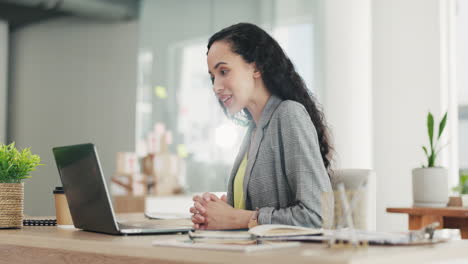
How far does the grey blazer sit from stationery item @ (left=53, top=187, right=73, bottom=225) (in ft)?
1.78

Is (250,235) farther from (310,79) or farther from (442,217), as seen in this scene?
(310,79)

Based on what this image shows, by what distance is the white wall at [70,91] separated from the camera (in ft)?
21.6

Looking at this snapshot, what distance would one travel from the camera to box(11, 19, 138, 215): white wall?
21.6 ft

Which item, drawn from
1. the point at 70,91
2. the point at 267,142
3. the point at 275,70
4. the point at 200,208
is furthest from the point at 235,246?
the point at 70,91

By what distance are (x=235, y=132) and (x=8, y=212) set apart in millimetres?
4250

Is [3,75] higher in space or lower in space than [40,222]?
higher

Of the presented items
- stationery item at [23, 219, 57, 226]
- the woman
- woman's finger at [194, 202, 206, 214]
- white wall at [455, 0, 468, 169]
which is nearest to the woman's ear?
the woman

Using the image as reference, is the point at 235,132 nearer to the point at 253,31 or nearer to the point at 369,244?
the point at 253,31

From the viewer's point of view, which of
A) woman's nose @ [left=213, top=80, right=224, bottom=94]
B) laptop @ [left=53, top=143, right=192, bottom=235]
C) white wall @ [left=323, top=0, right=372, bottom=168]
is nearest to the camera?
laptop @ [left=53, top=143, right=192, bottom=235]

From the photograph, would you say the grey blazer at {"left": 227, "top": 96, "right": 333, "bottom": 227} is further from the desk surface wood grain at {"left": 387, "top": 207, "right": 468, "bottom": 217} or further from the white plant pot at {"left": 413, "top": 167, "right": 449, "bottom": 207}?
the white plant pot at {"left": 413, "top": 167, "right": 449, "bottom": 207}

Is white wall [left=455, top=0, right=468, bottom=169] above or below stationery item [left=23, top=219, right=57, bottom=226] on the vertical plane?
above

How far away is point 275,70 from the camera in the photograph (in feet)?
6.13

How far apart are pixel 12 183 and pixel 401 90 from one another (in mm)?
3655

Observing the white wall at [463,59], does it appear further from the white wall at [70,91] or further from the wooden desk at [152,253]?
the wooden desk at [152,253]
